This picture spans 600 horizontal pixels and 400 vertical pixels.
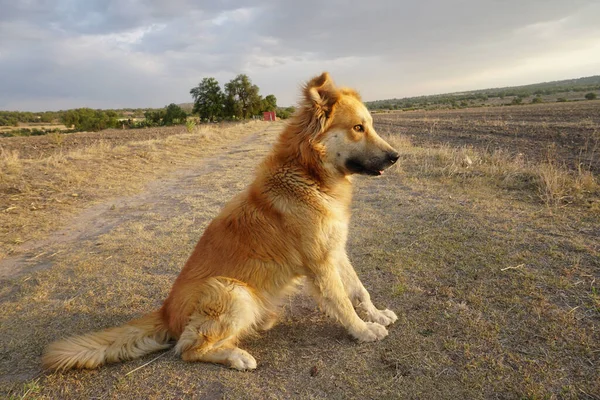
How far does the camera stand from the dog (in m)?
2.79

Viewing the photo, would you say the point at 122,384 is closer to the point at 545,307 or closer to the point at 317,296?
the point at 317,296

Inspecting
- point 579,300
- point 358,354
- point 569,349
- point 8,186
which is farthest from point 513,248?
point 8,186

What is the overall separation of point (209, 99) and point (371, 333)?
5203cm

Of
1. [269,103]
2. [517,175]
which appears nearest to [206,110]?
[269,103]

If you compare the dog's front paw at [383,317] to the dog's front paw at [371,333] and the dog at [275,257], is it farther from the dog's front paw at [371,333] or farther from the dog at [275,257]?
the dog's front paw at [371,333]

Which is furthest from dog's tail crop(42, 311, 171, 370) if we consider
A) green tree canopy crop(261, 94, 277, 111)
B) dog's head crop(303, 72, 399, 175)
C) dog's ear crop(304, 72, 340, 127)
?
green tree canopy crop(261, 94, 277, 111)

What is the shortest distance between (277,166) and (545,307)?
9.37 ft

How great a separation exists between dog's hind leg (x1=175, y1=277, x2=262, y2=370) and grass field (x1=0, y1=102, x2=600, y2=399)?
11 cm

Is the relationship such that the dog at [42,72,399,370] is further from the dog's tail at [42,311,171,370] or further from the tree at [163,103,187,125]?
the tree at [163,103,187,125]

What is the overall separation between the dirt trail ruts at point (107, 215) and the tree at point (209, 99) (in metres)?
41.4

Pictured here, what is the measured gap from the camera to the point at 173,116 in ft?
167

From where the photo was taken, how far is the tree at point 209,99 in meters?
50.3

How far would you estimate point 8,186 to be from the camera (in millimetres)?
8758

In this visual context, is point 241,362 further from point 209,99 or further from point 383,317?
point 209,99
